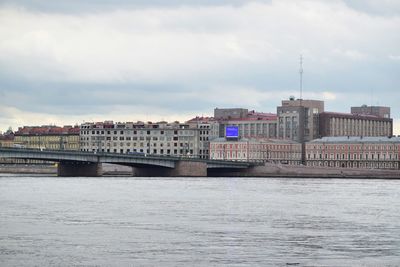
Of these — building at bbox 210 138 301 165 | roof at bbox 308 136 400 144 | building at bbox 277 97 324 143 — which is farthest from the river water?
building at bbox 277 97 324 143

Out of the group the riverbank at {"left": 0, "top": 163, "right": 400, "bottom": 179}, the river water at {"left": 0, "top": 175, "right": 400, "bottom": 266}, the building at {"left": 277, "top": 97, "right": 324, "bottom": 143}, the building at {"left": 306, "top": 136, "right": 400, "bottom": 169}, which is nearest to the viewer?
the river water at {"left": 0, "top": 175, "right": 400, "bottom": 266}

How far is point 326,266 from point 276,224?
1404 cm

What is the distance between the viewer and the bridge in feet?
352

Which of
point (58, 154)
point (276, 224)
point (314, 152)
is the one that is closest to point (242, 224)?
point (276, 224)

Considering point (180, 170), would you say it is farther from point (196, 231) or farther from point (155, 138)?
point (196, 231)

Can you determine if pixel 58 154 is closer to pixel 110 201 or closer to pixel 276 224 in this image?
pixel 110 201

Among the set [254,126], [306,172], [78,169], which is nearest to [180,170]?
[78,169]

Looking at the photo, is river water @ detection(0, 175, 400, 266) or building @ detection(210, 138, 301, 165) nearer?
river water @ detection(0, 175, 400, 266)

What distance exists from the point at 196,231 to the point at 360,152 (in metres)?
124

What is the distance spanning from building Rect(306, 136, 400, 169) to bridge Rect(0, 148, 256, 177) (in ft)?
118

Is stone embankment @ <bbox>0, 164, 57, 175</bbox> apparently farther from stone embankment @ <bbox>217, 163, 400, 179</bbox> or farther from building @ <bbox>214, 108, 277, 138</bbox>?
building @ <bbox>214, 108, 277, 138</bbox>

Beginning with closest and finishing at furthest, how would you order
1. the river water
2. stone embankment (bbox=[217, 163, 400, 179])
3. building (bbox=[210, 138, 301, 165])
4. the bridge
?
the river water
the bridge
stone embankment (bbox=[217, 163, 400, 179])
building (bbox=[210, 138, 301, 165])

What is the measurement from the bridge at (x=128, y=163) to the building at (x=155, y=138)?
173 ft

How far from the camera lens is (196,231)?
43.3 meters
